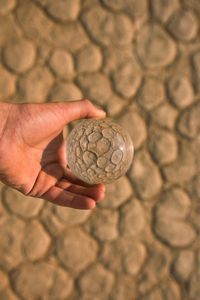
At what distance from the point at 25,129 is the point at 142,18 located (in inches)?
27.8

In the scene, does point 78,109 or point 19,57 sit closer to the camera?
point 78,109

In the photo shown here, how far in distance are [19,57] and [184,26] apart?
0.64m

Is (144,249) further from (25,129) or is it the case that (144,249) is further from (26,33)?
(26,33)

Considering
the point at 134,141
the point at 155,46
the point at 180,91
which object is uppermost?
the point at 155,46

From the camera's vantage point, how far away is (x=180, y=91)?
1.35 meters

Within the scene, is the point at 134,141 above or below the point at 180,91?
below

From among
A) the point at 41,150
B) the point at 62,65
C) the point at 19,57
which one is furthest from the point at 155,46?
the point at 41,150

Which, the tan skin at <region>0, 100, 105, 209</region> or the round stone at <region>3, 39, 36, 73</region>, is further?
the round stone at <region>3, 39, 36, 73</region>

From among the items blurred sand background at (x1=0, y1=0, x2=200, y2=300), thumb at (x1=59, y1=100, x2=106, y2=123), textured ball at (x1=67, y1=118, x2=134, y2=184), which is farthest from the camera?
blurred sand background at (x1=0, y1=0, x2=200, y2=300)

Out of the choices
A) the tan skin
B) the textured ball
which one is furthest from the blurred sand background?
the textured ball

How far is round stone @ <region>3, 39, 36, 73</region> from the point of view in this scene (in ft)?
4.50

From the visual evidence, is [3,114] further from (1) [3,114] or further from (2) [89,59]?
(2) [89,59]

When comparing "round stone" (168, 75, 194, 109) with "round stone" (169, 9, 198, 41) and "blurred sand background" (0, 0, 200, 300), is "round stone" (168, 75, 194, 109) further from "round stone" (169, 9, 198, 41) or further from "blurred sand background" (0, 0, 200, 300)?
"round stone" (169, 9, 198, 41)

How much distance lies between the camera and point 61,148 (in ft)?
3.48
